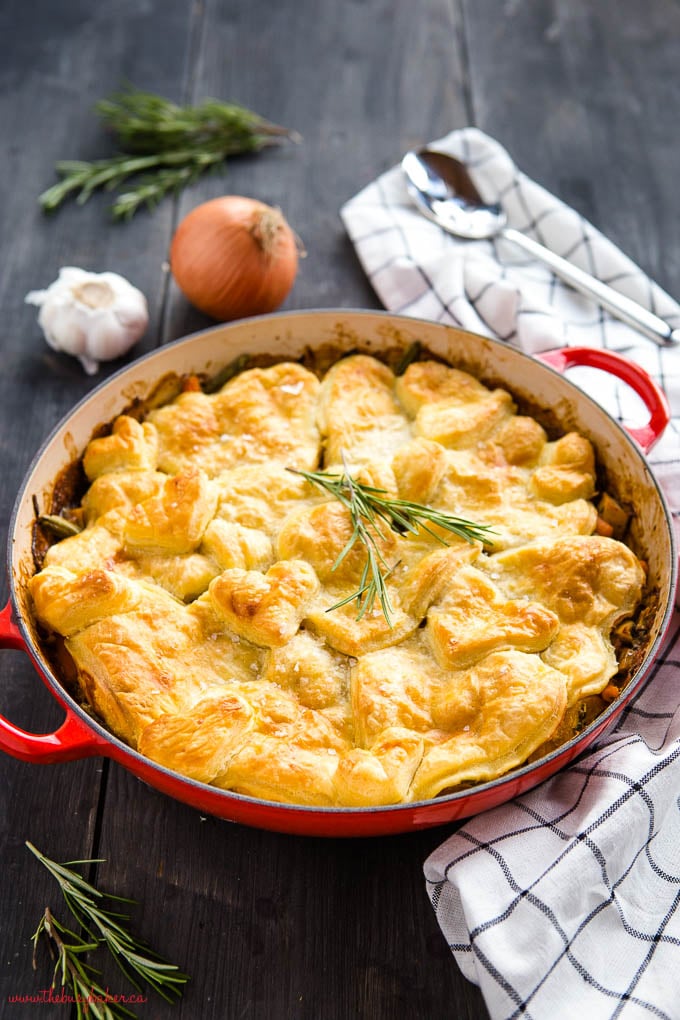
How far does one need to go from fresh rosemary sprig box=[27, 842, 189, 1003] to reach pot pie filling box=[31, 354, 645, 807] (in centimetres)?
36

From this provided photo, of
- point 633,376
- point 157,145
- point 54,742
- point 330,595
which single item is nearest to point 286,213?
point 157,145

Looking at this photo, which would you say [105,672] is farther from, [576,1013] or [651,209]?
[651,209]

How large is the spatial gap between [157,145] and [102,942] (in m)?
2.95

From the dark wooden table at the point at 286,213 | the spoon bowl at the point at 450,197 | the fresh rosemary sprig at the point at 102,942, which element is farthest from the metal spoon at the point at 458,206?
the fresh rosemary sprig at the point at 102,942

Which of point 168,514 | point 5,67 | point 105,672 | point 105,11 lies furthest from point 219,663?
point 105,11

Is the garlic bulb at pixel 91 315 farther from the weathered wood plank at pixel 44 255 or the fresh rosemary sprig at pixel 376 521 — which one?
the fresh rosemary sprig at pixel 376 521

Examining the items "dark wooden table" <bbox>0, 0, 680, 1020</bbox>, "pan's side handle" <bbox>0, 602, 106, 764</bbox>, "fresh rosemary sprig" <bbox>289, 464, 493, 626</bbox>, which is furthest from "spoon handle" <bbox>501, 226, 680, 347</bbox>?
"pan's side handle" <bbox>0, 602, 106, 764</bbox>

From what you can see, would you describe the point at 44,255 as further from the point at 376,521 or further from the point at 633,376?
the point at 633,376

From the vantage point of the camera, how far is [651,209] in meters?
3.71

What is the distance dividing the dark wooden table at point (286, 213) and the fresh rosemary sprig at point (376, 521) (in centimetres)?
61

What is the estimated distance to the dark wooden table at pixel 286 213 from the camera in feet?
6.64

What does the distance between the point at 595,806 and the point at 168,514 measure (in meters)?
1.17

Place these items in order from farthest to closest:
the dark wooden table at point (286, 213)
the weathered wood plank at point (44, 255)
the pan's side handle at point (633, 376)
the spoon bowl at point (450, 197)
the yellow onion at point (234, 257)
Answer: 1. the spoon bowl at point (450, 197)
2. the yellow onion at point (234, 257)
3. the pan's side handle at point (633, 376)
4. the weathered wood plank at point (44, 255)
5. the dark wooden table at point (286, 213)

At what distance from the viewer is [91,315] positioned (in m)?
3.05
